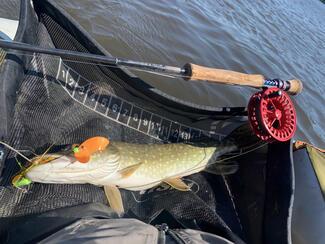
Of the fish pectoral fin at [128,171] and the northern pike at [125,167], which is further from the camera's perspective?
the fish pectoral fin at [128,171]

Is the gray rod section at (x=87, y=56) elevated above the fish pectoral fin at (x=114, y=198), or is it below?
above

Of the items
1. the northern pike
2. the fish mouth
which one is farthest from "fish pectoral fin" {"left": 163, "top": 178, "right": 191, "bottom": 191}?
the fish mouth

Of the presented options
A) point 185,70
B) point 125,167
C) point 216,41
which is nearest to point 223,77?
point 185,70

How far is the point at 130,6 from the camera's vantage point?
6.43 meters

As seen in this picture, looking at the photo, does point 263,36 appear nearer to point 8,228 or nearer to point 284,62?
point 284,62

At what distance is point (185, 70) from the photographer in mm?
2467

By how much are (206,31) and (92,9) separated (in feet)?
7.12

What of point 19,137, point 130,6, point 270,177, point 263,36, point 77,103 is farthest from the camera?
point 263,36

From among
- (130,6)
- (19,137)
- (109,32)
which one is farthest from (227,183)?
(130,6)

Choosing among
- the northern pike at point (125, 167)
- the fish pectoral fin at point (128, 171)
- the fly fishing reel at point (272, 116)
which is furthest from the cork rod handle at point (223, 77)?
the fish pectoral fin at point (128, 171)

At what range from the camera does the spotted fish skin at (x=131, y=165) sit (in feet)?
7.14

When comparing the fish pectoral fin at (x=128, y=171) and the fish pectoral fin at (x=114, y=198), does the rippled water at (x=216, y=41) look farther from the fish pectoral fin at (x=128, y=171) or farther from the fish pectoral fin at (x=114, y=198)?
the fish pectoral fin at (x=114, y=198)

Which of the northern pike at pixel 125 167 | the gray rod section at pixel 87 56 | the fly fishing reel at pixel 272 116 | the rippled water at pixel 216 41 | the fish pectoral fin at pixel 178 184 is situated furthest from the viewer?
the rippled water at pixel 216 41

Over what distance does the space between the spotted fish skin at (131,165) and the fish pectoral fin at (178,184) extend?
0.04 metres
